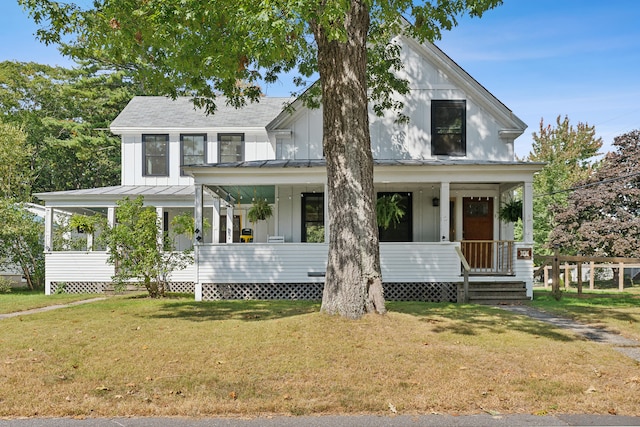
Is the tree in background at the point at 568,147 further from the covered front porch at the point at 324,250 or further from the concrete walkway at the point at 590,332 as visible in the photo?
the concrete walkway at the point at 590,332

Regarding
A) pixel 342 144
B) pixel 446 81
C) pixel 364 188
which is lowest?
pixel 364 188

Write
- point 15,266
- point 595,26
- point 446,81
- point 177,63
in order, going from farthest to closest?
point 15,266, point 595,26, point 446,81, point 177,63

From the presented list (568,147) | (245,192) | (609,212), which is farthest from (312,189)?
(568,147)

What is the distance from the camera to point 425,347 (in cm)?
721

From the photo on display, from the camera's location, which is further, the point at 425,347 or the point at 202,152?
the point at 202,152

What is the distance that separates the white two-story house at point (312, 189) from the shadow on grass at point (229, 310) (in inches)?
71.8

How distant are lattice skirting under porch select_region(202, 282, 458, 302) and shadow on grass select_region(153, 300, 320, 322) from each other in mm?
1335

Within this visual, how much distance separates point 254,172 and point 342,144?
5.89m

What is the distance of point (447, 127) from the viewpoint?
16.7 meters

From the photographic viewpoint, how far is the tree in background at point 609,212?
22.8 metres

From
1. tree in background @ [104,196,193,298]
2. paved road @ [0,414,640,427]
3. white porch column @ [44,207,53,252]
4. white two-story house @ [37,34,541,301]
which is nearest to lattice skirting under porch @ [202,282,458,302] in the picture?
white two-story house @ [37,34,541,301]

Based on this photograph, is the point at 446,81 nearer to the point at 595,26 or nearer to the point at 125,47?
the point at 595,26

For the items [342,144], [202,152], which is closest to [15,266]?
[202,152]

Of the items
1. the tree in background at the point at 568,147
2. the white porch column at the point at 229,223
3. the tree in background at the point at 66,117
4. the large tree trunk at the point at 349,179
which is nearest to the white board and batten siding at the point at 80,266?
the white porch column at the point at 229,223
